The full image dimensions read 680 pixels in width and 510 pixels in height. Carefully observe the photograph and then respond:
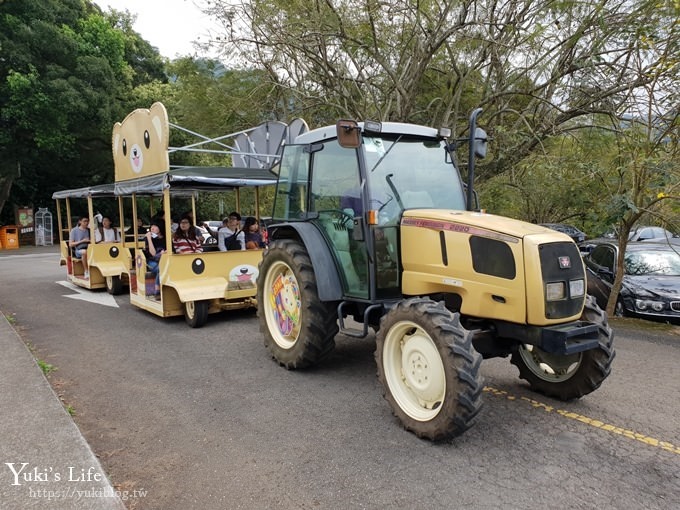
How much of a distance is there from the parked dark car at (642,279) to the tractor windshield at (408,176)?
15.2 feet

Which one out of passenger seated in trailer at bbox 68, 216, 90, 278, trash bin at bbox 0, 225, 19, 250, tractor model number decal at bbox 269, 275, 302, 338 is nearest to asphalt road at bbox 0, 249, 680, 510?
tractor model number decal at bbox 269, 275, 302, 338

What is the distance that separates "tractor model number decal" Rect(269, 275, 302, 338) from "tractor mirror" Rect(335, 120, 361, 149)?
178 centimetres

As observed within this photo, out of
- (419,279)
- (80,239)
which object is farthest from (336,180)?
(80,239)

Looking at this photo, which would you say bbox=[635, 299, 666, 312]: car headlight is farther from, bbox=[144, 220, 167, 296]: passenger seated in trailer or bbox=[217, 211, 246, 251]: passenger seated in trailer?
bbox=[144, 220, 167, 296]: passenger seated in trailer

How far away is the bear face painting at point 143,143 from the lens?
7057 mm

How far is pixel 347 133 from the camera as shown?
399 cm

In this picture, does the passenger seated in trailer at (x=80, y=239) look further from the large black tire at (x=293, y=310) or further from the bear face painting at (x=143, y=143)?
the large black tire at (x=293, y=310)

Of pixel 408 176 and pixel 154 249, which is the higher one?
pixel 408 176

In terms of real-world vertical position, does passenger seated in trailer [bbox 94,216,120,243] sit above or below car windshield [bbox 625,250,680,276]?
above

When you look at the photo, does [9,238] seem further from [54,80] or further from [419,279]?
[419,279]

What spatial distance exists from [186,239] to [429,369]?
19.1 feet

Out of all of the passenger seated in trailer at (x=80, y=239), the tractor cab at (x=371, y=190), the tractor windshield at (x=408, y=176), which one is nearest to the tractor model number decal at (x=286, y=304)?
the tractor cab at (x=371, y=190)

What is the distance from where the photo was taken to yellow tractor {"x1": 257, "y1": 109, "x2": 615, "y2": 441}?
11.4 feet

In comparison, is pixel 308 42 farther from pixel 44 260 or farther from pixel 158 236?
pixel 44 260
